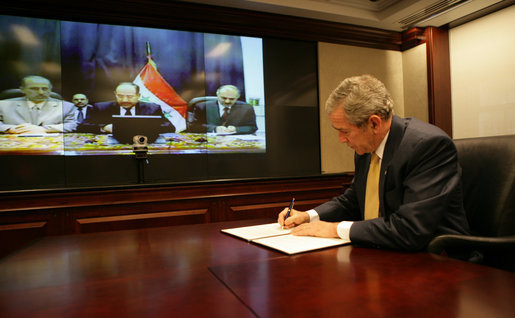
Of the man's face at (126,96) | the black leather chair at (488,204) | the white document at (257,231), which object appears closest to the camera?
the black leather chair at (488,204)

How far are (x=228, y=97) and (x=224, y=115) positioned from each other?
224 millimetres

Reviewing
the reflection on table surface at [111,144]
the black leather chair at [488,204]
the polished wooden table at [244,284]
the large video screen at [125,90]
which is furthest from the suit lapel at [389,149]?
Result: the reflection on table surface at [111,144]

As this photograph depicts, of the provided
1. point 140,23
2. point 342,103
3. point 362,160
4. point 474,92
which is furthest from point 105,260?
point 474,92

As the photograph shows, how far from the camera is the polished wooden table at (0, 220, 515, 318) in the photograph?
0.73 meters

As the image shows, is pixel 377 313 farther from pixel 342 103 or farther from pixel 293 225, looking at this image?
pixel 342 103

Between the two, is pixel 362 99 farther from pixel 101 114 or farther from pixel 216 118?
pixel 101 114

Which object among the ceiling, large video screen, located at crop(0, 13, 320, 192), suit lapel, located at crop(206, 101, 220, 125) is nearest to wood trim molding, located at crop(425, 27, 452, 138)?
the ceiling

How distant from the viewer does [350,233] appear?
4.19ft

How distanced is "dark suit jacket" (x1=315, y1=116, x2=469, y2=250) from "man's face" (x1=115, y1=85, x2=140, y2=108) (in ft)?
9.75

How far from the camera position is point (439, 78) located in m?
4.66

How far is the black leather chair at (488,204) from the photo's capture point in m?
1.32

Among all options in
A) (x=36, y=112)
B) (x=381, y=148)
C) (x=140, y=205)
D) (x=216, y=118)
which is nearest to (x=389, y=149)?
(x=381, y=148)

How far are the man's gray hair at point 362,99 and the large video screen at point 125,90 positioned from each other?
243 cm

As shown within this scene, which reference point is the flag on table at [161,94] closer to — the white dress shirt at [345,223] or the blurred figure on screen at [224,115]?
the blurred figure on screen at [224,115]
